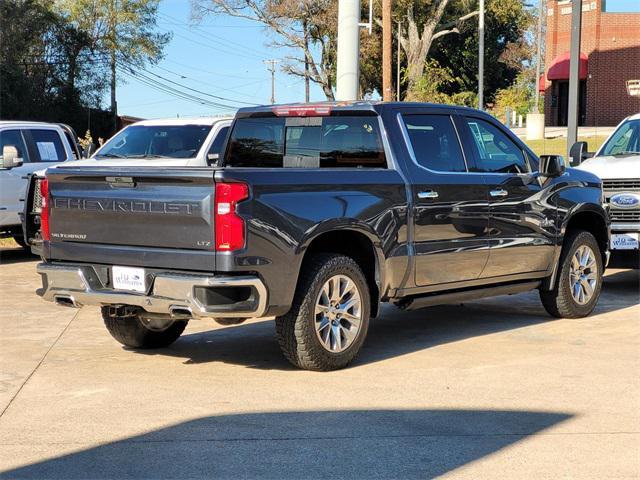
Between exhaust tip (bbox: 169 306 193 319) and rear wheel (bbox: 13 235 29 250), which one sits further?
rear wheel (bbox: 13 235 29 250)

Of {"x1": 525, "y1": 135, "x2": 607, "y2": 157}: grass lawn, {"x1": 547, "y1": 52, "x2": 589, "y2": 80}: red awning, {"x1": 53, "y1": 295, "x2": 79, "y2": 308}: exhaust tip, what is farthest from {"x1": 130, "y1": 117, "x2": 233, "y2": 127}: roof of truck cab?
{"x1": 547, "y1": 52, "x2": 589, "y2": 80}: red awning

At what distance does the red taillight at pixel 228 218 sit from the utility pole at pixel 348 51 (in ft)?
36.4

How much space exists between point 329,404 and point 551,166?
4.01m

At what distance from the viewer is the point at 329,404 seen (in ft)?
22.4

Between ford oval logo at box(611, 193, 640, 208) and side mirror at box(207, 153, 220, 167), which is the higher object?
side mirror at box(207, 153, 220, 167)

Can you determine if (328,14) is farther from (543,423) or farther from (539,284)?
(543,423)

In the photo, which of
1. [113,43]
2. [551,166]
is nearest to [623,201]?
[551,166]

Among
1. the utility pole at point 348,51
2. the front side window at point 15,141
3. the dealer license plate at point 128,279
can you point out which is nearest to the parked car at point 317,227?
the dealer license plate at point 128,279

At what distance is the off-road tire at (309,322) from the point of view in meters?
7.52

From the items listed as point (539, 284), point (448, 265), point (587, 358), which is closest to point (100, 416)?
point (448, 265)

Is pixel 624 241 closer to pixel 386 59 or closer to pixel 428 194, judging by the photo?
pixel 428 194

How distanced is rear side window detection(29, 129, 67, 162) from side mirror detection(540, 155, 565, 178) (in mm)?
9339

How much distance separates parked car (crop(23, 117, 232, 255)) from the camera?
43.8 ft

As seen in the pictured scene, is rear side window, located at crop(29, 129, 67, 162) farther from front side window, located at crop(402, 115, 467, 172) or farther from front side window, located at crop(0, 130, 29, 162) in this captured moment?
front side window, located at crop(402, 115, 467, 172)
